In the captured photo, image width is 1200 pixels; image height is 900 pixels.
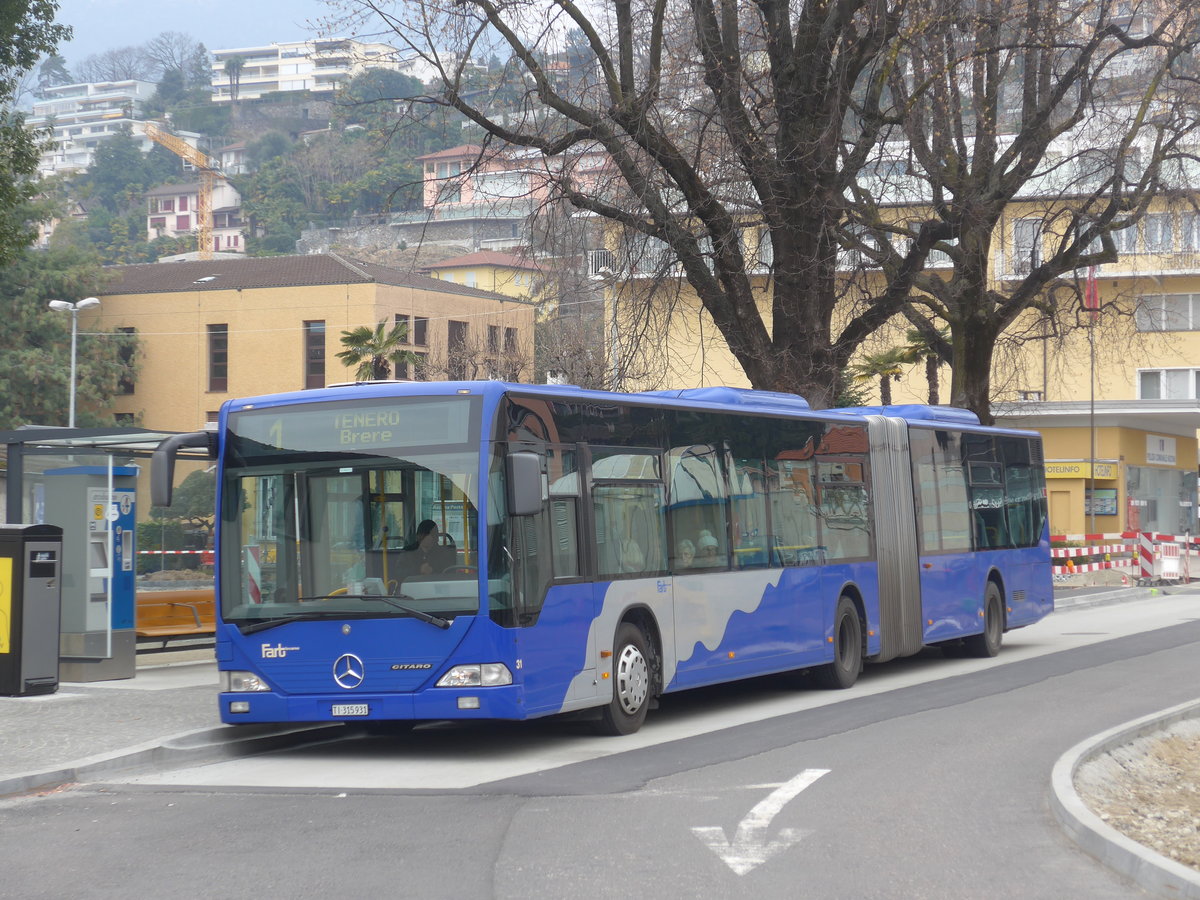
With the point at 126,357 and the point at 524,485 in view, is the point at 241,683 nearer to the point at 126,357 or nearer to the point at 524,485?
the point at 524,485

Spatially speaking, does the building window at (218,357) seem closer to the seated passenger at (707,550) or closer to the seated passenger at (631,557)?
the seated passenger at (707,550)

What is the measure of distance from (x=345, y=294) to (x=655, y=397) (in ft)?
184

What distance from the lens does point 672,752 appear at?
1217 cm

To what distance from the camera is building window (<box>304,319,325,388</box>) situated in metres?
70.1

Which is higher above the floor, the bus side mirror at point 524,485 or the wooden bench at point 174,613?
the bus side mirror at point 524,485

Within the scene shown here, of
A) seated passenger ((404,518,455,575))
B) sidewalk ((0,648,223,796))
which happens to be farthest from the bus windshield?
sidewalk ((0,648,223,796))

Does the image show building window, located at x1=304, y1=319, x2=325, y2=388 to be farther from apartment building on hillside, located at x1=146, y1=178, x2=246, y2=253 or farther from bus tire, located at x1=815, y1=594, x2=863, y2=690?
apartment building on hillside, located at x1=146, y1=178, x2=246, y2=253

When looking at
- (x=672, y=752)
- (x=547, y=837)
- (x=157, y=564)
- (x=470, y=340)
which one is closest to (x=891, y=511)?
(x=672, y=752)

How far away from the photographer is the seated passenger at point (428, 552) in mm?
11859

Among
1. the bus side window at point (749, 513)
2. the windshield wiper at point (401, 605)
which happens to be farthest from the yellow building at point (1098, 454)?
the windshield wiper at point (401, 605)

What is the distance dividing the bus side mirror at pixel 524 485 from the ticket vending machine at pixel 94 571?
7.02 metres

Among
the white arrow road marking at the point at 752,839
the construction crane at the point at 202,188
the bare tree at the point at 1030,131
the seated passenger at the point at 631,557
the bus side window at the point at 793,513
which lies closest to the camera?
the white arrow road marking at the point at 752,839

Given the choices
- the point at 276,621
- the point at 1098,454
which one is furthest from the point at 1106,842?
the point at 1098,454

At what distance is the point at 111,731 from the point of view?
13.0 m
